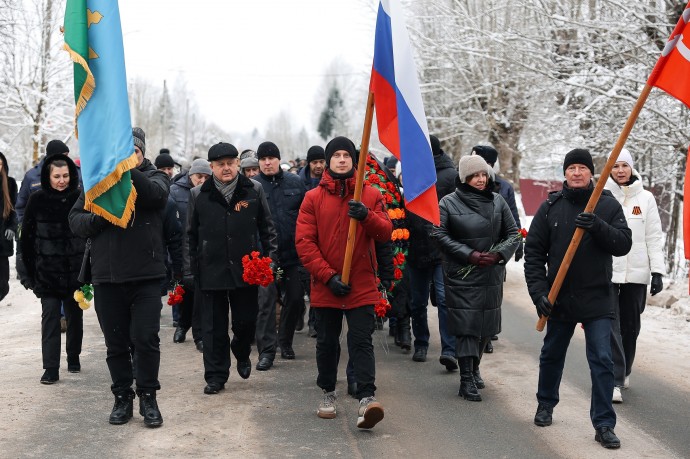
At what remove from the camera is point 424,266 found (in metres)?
9.51

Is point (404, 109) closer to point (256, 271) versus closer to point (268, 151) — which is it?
point (256, 271)

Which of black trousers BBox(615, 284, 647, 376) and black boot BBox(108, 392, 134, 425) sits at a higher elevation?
black trousers BBox(615, 284, 647, 376)

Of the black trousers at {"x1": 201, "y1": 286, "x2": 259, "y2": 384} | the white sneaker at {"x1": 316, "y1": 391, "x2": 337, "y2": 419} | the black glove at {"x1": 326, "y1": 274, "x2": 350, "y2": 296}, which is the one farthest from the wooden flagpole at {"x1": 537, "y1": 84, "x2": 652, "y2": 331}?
the black trousers at {"x1": 201, "y1": 286, "x2": 259, "y2": 384}

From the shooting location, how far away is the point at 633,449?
630cm

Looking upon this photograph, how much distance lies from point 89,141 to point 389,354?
450 centimetres

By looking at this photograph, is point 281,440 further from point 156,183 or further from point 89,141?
point 89,141

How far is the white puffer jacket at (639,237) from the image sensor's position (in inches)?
313

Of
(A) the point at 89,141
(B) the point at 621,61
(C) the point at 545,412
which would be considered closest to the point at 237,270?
(A) the point at 89,141

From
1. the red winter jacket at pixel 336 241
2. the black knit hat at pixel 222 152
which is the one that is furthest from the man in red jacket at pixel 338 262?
the black knit hat at pixel 222 152

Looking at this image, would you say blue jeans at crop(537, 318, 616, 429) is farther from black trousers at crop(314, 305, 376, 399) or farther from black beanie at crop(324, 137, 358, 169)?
black beanie at crop(324, 137, 358, 169)

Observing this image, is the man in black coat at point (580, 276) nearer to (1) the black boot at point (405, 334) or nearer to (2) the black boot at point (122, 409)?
(2) the black boot at point (122, 409)

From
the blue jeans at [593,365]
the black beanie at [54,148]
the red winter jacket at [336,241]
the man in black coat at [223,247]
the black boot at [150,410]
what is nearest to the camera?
the blue jeans at [593,365]

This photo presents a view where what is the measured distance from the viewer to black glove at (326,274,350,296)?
6809mm

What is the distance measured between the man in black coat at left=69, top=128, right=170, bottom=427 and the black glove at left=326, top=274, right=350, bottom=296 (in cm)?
127
